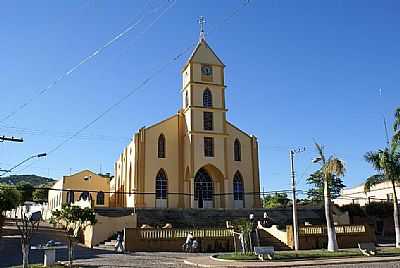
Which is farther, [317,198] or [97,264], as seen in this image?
[317,198]

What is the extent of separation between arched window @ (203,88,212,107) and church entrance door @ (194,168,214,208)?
20.1 feet

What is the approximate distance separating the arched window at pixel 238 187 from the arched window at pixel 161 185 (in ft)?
21.3

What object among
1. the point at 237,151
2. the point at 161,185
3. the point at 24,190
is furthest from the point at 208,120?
the point at 24,190

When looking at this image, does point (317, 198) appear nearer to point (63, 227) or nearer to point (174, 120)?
point (174, 120)

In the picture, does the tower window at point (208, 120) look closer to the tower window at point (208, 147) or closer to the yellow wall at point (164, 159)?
the tower window at point (208, 147)

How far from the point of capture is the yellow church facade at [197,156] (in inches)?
1636

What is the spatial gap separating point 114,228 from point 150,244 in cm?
522

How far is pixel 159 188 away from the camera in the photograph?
41906 millimetres

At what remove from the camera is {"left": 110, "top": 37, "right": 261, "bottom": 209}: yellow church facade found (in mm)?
41562

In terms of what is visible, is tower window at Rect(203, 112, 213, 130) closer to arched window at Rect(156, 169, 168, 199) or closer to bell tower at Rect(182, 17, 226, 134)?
bell tower at Rect(182, 17, 226, 134)

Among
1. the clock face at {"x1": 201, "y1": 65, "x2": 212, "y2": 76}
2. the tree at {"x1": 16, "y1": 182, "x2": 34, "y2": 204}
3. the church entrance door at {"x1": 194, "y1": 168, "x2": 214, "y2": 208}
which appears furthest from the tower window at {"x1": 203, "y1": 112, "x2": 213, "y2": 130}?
the tree at {"x1": 16, "y1": 182, "x2": 34, "y2": 204}

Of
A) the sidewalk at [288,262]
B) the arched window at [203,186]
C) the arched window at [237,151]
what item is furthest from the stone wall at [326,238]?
Result: the arched window at [237,151]

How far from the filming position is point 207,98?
4453cm

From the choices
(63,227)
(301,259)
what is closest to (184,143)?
(63,227)
